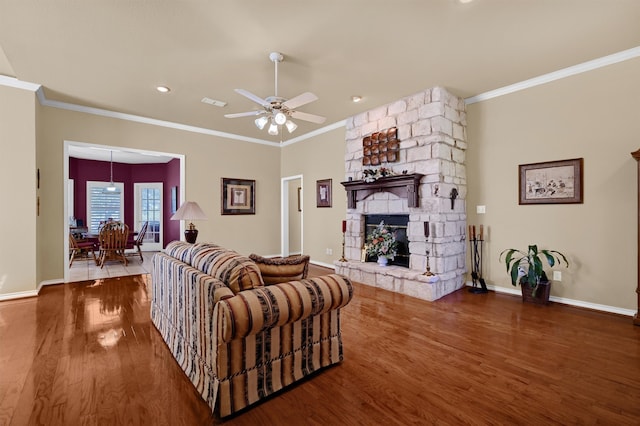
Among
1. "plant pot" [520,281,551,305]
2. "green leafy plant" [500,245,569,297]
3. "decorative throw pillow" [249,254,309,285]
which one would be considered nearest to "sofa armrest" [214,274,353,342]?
"decorative throw pillow" [249,254,309,285]

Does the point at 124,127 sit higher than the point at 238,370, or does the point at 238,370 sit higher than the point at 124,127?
the point at 124,127

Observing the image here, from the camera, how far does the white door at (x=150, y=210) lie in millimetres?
8742

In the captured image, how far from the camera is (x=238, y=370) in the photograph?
1.78 m

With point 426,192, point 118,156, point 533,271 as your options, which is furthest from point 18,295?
point 533,271

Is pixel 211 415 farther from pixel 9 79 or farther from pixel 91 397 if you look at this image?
Result: pixel 9 79

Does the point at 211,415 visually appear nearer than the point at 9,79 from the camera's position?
Yes

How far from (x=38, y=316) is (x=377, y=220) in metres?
4.54

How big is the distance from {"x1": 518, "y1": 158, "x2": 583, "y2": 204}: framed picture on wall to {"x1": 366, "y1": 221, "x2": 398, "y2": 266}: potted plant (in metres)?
1.81

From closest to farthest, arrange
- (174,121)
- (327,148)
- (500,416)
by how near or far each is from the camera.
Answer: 1. (500,416)
2. (174,121)
3. (327,148)

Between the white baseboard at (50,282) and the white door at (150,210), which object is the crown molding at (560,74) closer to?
the white baseboard at (50,282)

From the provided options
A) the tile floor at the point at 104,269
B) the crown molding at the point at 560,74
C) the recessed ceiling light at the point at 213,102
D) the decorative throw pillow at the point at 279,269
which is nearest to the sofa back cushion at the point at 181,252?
the decorative throw pillow at the point at 279,269

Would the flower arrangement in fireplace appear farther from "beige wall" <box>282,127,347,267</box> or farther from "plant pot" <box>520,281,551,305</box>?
"plant pot" <box>520,281,551,305</box>

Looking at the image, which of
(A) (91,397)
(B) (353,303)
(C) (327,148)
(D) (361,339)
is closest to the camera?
(A) (91,397)

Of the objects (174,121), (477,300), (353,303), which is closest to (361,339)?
(353,303)
